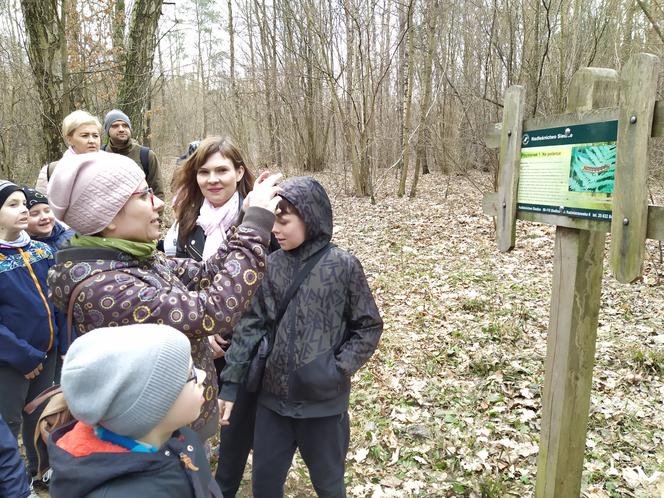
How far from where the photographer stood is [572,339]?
88.1 inches

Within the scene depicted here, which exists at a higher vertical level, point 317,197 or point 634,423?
point 317,197

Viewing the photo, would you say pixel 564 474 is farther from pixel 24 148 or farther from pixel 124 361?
pixel 24 148

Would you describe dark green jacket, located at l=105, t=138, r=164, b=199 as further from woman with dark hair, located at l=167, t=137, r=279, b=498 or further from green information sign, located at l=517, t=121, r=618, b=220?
green information sign, located at l=517, t=121, r=618, b=220

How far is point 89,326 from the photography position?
1.59 meters

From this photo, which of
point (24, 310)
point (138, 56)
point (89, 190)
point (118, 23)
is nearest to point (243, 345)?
point (89, 190)

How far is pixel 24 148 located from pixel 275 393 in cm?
1224

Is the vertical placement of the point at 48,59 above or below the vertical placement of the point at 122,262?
above

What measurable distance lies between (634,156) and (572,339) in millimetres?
943

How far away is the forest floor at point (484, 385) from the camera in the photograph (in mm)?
3223

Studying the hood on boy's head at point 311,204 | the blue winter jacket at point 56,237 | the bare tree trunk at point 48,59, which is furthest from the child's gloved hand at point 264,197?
the bare tree trunk at point 48,59

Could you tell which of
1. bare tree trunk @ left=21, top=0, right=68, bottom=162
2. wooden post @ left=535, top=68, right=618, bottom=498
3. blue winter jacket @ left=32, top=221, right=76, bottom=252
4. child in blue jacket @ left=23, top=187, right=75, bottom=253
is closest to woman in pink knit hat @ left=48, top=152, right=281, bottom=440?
wooden post @ left=535, top=68, right=618, bottom=498

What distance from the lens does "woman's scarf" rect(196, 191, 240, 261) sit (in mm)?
2652

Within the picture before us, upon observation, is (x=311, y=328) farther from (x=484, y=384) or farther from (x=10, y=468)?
(x=484, y=384)

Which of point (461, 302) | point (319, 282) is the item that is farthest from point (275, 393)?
point (461, 302)
